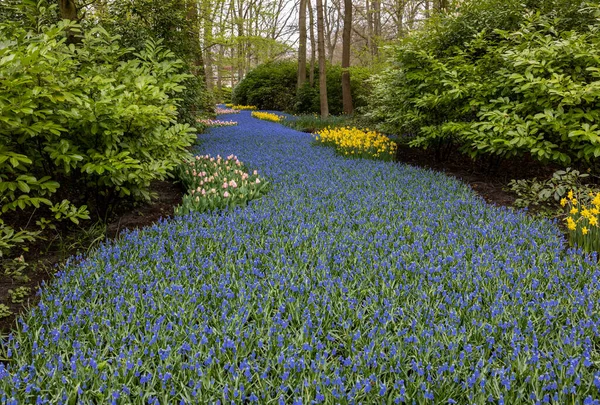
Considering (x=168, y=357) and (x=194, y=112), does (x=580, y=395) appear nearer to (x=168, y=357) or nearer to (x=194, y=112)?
(x=168, y=357)

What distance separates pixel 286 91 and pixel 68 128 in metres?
20.6

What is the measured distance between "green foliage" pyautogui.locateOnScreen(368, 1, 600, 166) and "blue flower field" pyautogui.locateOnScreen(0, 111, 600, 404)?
1815 millimetres

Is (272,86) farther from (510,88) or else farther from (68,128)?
(68,128)

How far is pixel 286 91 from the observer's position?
2327cm

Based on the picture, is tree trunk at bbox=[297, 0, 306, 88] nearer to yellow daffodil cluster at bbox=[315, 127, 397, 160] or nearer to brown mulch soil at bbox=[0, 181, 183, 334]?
yellow daffodil cluster at bbox=[315, 127, 397, 160]

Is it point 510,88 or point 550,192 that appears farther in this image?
point 510,88

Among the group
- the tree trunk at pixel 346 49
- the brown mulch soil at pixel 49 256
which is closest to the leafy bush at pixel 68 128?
the brown mulch soil at pixel 49 256

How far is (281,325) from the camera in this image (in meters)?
2.08

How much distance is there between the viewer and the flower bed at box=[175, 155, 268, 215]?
420 centimetres

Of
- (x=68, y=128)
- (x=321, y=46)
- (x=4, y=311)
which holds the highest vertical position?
(x=321, y=46)

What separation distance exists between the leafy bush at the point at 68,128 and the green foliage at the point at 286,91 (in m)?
14.5

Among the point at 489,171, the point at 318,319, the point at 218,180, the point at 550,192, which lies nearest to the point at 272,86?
the point at 489,171

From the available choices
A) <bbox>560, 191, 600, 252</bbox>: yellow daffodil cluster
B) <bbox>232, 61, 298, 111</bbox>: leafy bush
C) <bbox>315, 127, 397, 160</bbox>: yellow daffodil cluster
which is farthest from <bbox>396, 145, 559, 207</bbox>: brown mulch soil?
<bbox>232, 61, 298, 111</bbox>: leafy bush

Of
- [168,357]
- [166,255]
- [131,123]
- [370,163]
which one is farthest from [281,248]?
[370,163]
